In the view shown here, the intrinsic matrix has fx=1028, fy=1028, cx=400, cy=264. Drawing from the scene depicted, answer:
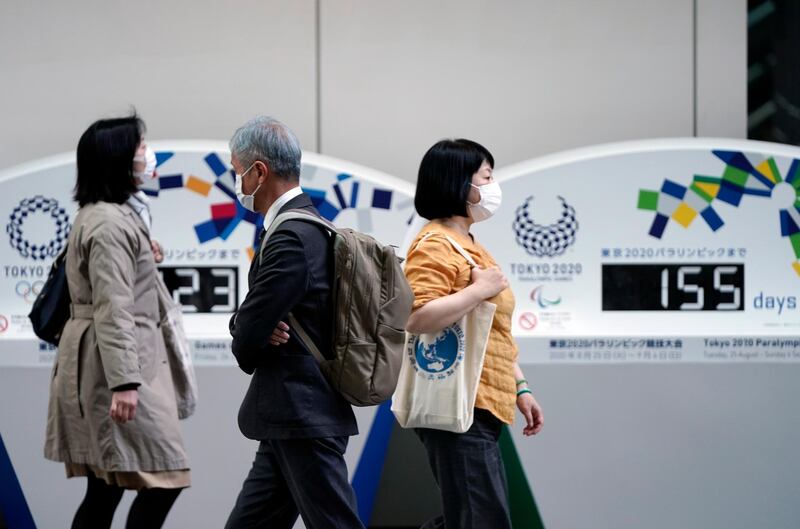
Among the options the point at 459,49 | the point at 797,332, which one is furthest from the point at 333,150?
the point at 797,332

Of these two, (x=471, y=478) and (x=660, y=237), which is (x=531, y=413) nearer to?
(x=471, y=478)

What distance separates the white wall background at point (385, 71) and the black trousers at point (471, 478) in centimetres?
239

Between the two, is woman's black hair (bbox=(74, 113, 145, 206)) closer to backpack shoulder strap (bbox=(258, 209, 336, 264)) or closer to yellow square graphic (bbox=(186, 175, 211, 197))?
backpack shoulder strap (bbox=(258, 209, 336, 264))

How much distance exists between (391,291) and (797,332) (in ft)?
7.06

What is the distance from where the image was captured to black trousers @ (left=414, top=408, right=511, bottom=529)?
247 cm

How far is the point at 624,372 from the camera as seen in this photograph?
12.1 feet

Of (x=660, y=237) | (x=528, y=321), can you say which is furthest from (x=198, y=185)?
(x=660, y=237)

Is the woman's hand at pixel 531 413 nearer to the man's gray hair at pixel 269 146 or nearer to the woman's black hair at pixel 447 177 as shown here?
the woman's black hair at pixel 447 177

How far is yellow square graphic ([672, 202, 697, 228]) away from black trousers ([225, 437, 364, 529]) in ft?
6.64

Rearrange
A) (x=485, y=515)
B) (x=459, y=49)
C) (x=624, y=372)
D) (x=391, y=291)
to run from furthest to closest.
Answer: (x=459, y=49)
(x=624, y=372)
(x=485, y=515)
(x=391, y=291)

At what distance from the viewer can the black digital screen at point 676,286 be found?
3.79m

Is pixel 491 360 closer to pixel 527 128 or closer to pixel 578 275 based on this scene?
pixel 578 275

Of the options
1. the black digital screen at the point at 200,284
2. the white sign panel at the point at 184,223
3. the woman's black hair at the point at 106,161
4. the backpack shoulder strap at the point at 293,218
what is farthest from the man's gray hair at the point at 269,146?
the black digital screen at the point at 200,284

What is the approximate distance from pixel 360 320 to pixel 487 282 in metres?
0.48
